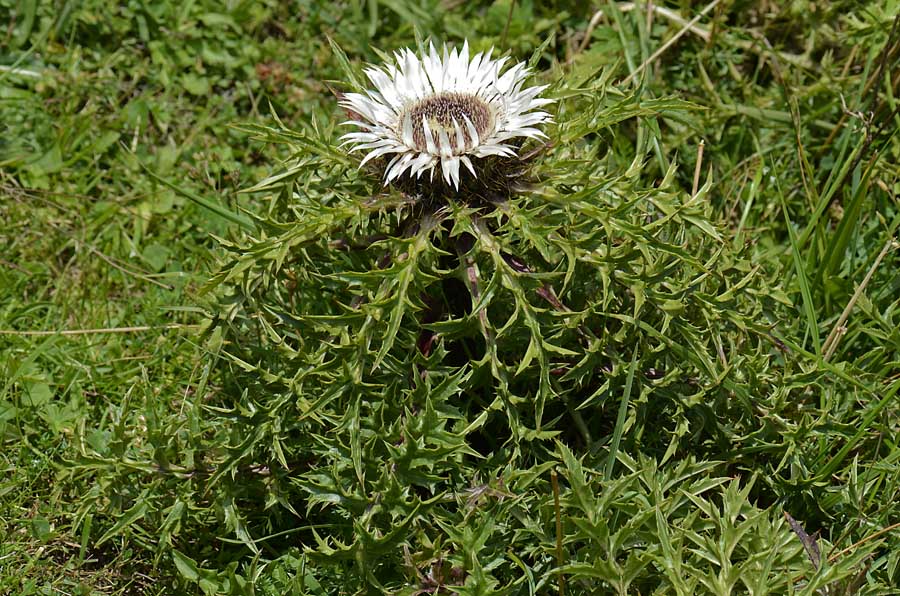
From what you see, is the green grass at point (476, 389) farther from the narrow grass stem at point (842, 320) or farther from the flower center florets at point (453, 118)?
the flower center florets at point (453, 118)

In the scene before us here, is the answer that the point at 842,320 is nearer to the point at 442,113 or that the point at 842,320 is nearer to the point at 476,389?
the point at 476,389

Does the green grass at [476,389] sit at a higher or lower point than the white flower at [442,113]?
lower

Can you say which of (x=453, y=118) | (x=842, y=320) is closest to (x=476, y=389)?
(x=453, y=118)

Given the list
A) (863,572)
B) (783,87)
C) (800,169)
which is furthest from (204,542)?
(783,87)

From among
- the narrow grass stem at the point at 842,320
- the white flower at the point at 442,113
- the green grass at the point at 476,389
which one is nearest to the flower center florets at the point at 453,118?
the white flower at the point at 442,113

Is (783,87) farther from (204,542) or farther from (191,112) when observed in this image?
(204,542)
